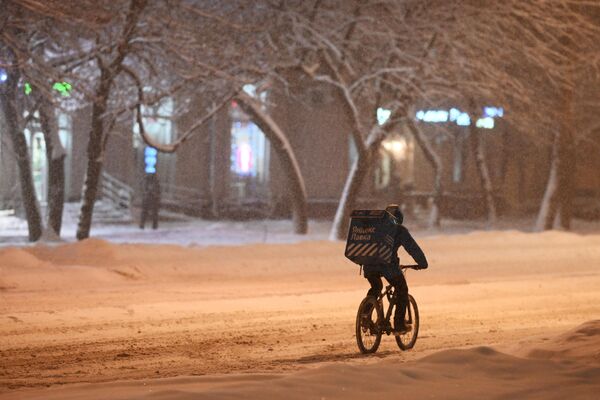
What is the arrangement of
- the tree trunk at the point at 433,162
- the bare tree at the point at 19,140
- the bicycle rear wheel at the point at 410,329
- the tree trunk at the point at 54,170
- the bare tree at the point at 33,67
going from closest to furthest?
the bicycle rear wheel at the point at 410,329 → the bare tree at the point at 33,67 → the bare tree at the point at 19,140 → the tree trunk at the point at 54,170 → the tree trunk at the point at 433,162

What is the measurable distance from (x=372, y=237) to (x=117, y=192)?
27.4 m

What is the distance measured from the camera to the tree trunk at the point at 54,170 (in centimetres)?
2454

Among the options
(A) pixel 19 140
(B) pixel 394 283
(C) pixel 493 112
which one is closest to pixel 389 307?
(B) pixel 394 283

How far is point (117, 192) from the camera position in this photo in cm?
3556

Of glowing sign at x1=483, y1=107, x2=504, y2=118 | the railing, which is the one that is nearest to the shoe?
glowing sign at x1=483, y1=107, x2=504, y2=118

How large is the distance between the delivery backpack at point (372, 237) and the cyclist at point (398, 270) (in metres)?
0.10

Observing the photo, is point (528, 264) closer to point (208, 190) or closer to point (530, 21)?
point (530, 21)

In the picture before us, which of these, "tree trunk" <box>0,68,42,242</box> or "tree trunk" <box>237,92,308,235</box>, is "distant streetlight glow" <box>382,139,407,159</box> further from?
"tree trunk" <box>0,68,42,242</box>

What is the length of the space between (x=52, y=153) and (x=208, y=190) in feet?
43.5

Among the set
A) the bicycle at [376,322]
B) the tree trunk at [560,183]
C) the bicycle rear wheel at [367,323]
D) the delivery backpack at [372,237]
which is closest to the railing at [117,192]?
the tree trunk at [560,183]

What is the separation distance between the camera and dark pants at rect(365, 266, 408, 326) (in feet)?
31.2

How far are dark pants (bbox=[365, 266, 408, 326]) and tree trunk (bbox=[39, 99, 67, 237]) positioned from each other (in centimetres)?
1635

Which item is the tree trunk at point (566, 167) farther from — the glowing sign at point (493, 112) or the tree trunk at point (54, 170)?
the tree trunk at point (54, 170)

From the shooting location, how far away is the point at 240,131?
127ft
